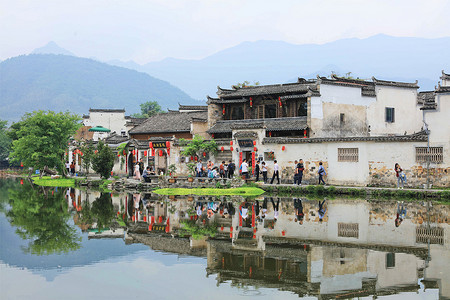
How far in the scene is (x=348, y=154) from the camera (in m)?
29.2

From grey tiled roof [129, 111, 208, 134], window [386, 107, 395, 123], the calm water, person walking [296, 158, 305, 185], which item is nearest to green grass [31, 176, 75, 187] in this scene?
grey tiled roof [129, 111, 208, 134]

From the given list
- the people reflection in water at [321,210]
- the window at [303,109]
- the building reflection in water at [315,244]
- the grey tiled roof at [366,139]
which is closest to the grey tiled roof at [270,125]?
the window at [303,109]

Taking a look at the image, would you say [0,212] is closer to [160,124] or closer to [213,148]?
[213,148]

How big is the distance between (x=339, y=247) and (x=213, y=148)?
76.1 ft

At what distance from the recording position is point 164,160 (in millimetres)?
39969

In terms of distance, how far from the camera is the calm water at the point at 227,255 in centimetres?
931

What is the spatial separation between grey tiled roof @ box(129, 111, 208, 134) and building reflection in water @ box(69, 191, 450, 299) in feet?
69.2

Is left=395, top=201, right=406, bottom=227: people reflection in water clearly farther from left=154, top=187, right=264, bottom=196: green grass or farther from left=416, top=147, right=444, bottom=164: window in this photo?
left=154, top=187, right=264, bottom=196: green grass

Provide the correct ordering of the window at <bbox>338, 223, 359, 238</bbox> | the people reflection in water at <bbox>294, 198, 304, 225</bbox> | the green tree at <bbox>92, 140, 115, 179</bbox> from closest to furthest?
the window at <bbox>338, 223, 359, 238</bbox>, the people reflection in water at <bbox>294, 198, 304, 225</bbox>, the green tree at <bbox>92, 140, 115, 179</bbox>

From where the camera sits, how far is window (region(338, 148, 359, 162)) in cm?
2894

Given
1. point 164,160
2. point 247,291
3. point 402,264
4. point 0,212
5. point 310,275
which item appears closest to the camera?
point 247,291

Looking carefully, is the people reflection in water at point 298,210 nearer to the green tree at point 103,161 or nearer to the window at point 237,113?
the window at point 237,113

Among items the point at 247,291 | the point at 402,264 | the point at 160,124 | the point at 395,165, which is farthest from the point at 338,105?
the point at 247,291

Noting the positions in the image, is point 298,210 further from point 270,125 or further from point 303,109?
point 303,109
